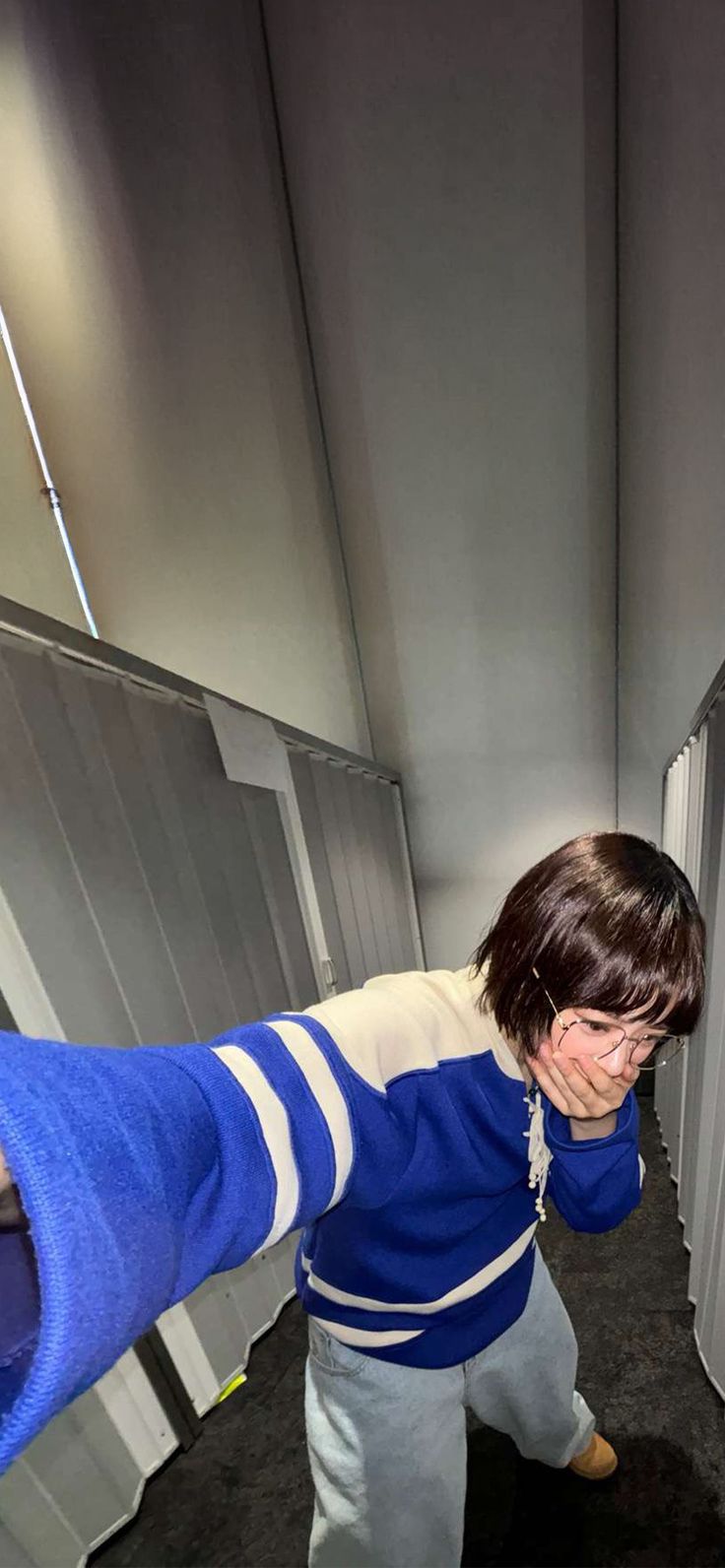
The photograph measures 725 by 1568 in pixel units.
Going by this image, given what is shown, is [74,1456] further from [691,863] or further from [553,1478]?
[691,863]

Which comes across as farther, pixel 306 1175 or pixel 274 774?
pixel 274 774

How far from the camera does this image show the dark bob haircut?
0.56 meters

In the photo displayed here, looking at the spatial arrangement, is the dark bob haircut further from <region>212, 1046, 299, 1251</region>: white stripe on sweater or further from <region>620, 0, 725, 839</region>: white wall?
<region>620, 0, 725, 839</region>: white wall

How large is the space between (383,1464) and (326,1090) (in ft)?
1.71

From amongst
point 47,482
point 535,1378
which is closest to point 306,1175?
point 535,1378

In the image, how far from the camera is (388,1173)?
530 millimetres

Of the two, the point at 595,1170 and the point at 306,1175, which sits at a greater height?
the point at 306,1175

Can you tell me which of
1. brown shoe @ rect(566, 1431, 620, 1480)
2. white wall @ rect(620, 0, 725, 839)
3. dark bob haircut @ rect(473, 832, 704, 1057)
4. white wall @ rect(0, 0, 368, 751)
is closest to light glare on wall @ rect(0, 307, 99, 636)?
white wall @ rect(0, 0, 368, 751)

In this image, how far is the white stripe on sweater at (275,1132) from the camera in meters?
0.38

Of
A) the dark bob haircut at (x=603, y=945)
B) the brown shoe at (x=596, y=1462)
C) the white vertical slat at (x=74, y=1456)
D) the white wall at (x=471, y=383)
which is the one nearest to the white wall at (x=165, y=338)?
the white wall at (x=471, y=383)

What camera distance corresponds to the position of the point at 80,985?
99 cm

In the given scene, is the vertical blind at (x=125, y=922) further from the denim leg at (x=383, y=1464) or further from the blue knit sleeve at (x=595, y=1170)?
the blue knit sleeve at (x=595, y=1170)

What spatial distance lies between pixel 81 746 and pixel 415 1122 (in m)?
0.72

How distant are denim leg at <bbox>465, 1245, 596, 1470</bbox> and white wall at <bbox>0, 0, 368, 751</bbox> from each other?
5.88ft
